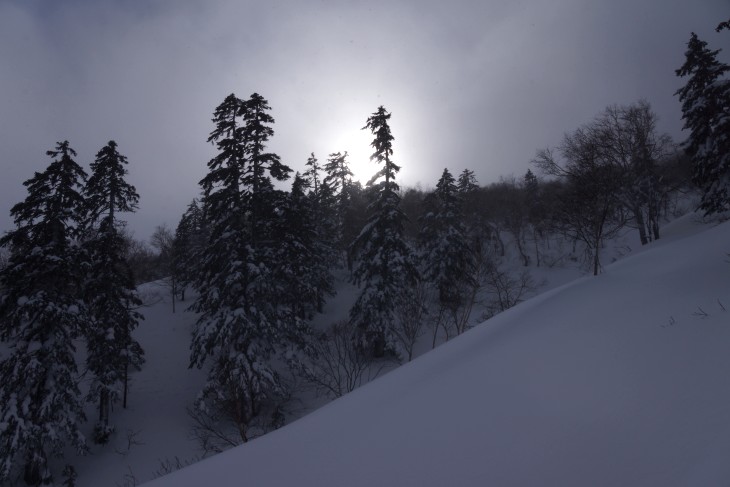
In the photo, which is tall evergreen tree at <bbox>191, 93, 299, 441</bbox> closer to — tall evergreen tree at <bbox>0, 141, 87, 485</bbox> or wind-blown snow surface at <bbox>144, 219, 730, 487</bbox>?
tall evergreen tree at <bbox>0, 141, 87, 485</bbox>

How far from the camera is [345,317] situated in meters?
34.0

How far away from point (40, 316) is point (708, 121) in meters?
33.9

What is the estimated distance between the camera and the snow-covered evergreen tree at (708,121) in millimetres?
16703

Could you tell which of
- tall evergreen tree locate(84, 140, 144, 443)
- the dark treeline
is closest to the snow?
the dark treeline

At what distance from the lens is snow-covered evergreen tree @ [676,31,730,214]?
1670 cm

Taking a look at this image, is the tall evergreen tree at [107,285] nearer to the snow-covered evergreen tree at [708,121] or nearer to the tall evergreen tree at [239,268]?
the tall evergreen tree at [239,268]

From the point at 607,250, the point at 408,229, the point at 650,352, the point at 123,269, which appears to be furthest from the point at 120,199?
the point at 607,250

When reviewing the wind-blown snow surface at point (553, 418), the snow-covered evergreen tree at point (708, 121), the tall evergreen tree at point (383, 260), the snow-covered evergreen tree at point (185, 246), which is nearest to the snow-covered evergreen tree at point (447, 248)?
the tall evergreen tree at point (383, 260)

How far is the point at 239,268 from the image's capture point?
15.9m

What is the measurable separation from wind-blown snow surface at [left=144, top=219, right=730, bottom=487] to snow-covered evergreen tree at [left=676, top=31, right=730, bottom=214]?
15656 mm

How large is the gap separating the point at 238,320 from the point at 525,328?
1299cm

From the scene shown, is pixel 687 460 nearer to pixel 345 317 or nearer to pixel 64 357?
pixel 64 357

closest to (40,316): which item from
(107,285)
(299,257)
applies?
(107,285)

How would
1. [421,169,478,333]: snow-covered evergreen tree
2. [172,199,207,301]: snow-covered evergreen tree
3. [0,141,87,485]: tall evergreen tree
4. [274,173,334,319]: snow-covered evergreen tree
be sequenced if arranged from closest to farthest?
[0,141,87,485]: tall evergreen tree < [274,173,334,319]: snow-covered evergreen tree < [421,169,478,333]: snow-covered evergreen tree < [172,199,207,301]: snow-covered evergreen tree
